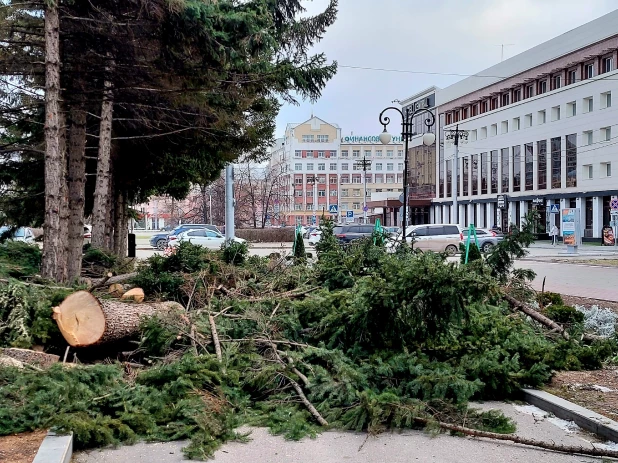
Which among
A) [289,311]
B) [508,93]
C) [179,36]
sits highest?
[508,93]

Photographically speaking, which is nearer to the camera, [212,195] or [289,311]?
[289,311]

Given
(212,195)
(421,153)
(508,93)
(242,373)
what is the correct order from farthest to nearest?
(421,153), (212,195), (508,93), (242,373)

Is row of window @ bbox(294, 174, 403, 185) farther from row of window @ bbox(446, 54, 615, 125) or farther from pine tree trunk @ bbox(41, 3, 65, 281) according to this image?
pine tree trunk @ bbox(41, 3, 65, 281)

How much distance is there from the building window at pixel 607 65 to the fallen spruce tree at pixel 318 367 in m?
45.2

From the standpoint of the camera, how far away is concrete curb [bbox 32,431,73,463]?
454 cm

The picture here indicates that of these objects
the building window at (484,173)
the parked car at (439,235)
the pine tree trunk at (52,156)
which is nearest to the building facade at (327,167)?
the building window at (484,173)

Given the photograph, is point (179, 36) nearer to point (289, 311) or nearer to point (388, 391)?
point (289, 311)

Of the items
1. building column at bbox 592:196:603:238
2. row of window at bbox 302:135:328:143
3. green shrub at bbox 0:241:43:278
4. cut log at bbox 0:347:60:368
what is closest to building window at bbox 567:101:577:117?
building column at bbox 592:196:603:238

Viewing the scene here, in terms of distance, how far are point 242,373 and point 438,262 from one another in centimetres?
240

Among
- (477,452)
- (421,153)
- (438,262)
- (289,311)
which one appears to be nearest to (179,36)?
(289,311)

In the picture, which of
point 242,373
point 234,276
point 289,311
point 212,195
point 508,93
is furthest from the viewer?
point 212,195

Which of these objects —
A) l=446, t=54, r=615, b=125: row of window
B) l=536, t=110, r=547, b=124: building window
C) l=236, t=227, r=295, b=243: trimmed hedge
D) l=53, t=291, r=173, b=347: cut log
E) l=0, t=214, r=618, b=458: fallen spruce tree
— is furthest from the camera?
l=536, t=110, r=547, b=124: building window

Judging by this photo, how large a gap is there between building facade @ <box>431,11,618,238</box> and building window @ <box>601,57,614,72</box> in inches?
3.0

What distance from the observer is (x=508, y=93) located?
62812 mm
